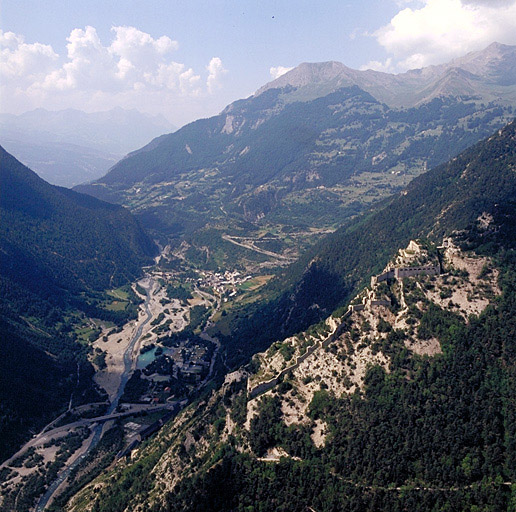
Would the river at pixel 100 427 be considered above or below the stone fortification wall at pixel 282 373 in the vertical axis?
below

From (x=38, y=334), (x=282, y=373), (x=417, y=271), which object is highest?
(x=417, y=271)

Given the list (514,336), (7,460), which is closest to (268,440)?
(514,336)

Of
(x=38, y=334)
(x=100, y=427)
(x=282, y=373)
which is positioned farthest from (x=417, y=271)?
(x=38, y=334)

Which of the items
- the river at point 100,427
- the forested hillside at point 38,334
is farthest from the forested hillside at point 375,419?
the forested hillside at point 38,334

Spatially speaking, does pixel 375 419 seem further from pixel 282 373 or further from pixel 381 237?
pixel 381 237

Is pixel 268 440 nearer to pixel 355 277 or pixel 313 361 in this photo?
pixel 313 361

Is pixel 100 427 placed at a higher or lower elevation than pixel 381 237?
lower

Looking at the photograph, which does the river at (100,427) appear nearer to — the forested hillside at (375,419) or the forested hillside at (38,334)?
the forested hillside at (38,334)

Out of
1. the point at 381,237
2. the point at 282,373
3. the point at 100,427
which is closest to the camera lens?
the point at 282,373

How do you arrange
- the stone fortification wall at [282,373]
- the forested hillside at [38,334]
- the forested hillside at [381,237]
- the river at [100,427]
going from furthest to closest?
1. the forested hillside at [381,237]
2. the forested hillside at [38,334]
3. the river at [100,427]
4. the stone fortification wall at [282,373]

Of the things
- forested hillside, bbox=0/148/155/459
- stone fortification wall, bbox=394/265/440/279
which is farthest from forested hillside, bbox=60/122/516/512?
forested hillside, bbox=0/148/155/459

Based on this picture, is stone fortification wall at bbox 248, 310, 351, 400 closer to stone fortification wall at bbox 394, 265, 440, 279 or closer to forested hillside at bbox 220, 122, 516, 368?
stone fortification wall at bbox 394, 265, 440, 279
